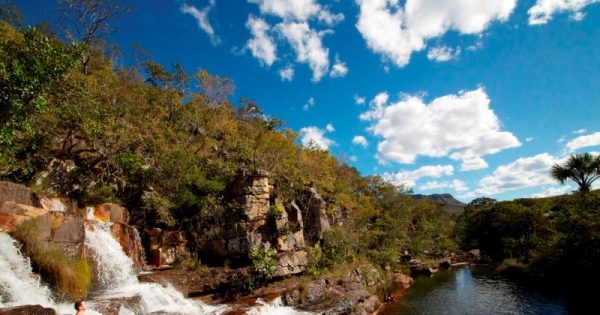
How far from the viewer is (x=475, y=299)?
2719 centimetres

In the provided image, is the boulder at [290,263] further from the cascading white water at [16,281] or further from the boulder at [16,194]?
the boulder at [16,194]

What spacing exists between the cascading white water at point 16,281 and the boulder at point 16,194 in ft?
9.37

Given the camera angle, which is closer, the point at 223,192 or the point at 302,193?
the point at 223,192

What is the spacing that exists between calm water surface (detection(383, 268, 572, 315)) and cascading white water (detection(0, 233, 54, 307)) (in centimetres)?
1898

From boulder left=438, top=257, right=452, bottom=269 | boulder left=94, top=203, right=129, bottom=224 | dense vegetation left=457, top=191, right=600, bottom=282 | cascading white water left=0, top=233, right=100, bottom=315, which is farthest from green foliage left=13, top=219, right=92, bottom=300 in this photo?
boulder left=438, top=257, right=452, bottom=269

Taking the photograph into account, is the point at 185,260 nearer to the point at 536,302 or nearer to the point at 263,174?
the point at 263,174

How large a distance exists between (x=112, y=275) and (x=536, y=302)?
91.9ft

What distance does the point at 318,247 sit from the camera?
23.4 meters

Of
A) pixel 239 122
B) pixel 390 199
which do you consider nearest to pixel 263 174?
pixel 239 122

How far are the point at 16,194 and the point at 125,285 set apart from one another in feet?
18.9

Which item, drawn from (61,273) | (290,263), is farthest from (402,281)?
(61,273)

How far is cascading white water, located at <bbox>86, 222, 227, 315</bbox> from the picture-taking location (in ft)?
44.9

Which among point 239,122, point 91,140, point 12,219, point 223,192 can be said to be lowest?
point 12,219

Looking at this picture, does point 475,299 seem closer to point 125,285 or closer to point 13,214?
point 125,285
